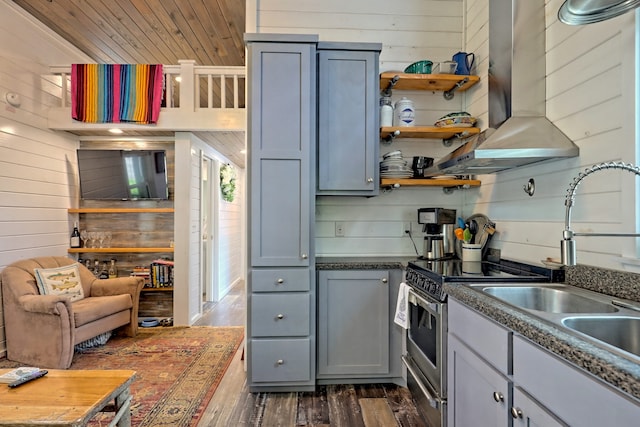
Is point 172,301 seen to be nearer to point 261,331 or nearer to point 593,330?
point 261,331

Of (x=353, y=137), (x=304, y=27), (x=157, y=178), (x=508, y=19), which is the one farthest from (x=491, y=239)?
(x=157, y=178)

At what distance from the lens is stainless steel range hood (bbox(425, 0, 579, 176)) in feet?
5.40

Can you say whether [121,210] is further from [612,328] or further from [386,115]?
[612,328]

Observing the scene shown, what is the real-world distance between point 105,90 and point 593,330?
13.9 ft

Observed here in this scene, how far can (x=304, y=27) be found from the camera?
2.74 m

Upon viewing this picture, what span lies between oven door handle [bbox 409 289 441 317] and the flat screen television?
3098mm

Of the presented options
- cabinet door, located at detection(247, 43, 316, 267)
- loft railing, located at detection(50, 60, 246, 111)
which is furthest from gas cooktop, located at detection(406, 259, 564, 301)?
loft railing, located at detection(50, 60, 246, 111)

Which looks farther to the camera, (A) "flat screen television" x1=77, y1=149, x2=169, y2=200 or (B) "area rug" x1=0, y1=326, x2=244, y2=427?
(A) "flat screen television" x1=77, y1=149, x2=169, y2=200

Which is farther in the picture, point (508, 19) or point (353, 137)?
point (353, 137)

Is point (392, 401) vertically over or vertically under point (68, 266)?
under

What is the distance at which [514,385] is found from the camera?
3.62ft

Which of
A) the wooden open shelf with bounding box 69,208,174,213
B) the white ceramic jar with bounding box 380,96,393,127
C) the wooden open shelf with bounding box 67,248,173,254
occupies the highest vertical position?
the white ceramic jar with bounding box 380,96,393,127

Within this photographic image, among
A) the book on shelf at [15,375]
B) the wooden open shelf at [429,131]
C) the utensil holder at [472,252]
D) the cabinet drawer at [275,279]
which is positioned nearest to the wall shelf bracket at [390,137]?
the wooden open shelf at [429,131]

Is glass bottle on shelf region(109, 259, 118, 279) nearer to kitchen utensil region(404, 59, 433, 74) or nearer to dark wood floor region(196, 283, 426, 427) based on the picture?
dark wood floor region(196, 283, 426, 427)
